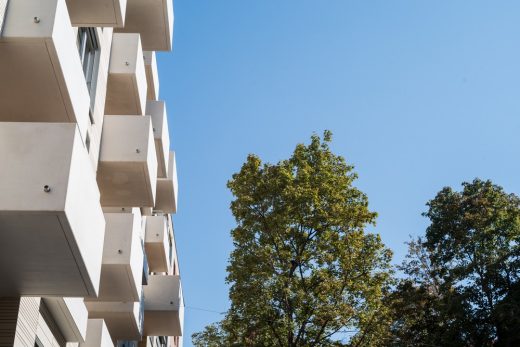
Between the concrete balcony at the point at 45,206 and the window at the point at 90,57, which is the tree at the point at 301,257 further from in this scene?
the concrete balcony at the point at 45,206

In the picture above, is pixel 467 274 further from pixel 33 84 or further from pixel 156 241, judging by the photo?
pixel 33 84

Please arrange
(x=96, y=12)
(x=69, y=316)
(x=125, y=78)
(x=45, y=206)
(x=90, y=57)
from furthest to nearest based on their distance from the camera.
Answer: (x=125, y=78), (x=90, y=57), (x=96, y=12), (x=69, y=316), (x=45, y=206)

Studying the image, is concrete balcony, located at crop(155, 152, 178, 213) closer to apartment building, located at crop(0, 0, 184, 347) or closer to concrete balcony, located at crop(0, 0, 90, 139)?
apartment building, located at crop(0, 0, 184, 347)

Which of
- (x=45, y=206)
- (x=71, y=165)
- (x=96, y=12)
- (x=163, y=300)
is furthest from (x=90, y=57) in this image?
(x=163, y=300)

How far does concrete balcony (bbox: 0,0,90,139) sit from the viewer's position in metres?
7.74

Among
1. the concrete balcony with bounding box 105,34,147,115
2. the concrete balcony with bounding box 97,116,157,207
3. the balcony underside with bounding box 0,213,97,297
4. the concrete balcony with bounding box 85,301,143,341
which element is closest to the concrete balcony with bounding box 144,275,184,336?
the concrete balcony with bounding box 85,301,143,341

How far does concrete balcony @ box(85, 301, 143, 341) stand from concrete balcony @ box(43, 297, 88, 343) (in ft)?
11.4

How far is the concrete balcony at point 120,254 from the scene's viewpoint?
12094 mm

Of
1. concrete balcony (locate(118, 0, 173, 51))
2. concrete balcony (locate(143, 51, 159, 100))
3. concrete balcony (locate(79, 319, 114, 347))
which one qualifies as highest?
concrete balcony (locate(143, 51, 159, 100))

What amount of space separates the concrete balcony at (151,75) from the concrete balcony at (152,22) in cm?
163

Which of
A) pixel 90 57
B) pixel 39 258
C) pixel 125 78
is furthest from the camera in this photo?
pixel 125 78

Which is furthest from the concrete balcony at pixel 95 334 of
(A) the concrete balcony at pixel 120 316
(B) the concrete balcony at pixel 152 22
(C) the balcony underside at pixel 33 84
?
(B) the concrete balcony at pixel 152 22

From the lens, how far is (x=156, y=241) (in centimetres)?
2072

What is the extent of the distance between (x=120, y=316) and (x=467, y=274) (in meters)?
18.6
